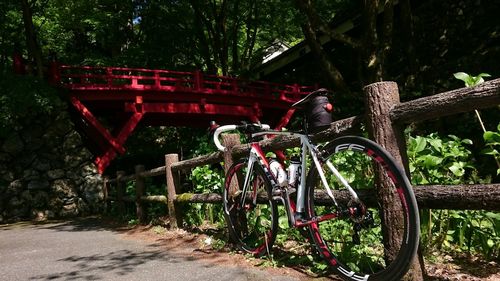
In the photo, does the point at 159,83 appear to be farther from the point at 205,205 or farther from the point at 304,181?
the point at 304,181

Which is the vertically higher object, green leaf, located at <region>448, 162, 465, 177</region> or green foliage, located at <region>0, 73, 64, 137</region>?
green foliage, located at <region>0, 73, 64, 137</region>

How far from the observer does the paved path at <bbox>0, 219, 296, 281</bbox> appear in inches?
133

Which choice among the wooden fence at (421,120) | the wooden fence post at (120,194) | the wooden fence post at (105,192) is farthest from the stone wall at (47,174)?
the wooden fence at (421,120)

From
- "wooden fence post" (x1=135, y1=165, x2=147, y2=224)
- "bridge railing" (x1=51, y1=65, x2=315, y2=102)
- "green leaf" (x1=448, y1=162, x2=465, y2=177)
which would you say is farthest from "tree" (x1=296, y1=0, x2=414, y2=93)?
"green leaf" (x1=448, y1=162, x2=465, y2=177)

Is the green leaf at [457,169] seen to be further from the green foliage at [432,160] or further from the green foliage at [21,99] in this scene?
the green foliage at [21,99]

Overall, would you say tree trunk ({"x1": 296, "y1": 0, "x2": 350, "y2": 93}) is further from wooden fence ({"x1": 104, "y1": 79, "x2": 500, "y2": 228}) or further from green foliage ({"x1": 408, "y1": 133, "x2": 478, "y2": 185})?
green foliage ({"x1": 408, "y1": 133, "x2": 478, "y2": 185})

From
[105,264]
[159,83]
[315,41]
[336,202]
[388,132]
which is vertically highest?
[315,41]

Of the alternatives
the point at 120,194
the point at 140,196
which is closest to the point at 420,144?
the point at 140,196

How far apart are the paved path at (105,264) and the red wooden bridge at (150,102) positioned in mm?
7134

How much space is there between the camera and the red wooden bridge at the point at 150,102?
12500mm

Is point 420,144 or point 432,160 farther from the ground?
point 420,144

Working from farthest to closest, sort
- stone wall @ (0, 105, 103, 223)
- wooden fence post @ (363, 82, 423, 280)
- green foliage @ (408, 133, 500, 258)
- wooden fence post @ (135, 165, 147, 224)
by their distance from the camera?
stone wall @ (0, 105, 103, 223) < wooden fence post @ (135, 165, 147, 224) < green foliage @ (408, 133, 500, 258) < wooden fence post @ (363, 82, 423, 280)

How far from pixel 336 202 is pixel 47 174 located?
11440 millimetres

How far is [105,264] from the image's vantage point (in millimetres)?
4102
